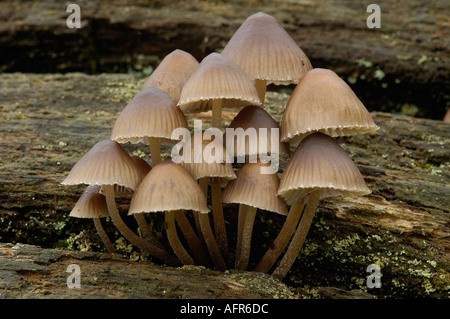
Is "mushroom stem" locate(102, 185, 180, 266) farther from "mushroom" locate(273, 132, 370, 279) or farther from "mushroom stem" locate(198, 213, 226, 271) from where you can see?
"mushroom" locate(273, 132, 370, 279)

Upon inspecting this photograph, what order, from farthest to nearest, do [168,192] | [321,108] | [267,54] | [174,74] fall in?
[174,74], [267,54], [321,108], [168,192]

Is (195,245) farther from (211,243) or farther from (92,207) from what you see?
(92,207)

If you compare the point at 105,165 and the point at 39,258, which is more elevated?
the point at 105,165

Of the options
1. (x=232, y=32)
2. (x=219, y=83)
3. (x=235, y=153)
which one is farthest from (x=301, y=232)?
(x=232, y=32)

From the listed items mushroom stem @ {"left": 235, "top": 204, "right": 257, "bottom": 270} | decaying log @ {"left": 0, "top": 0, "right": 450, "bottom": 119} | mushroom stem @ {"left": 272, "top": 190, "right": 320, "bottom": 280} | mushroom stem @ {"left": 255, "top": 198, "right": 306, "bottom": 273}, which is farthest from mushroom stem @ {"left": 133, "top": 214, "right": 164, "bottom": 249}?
decaying log @ {"left": 0, "top": 0, "right": 450, "bottom": 119}

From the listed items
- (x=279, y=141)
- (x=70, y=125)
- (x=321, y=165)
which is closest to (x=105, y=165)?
(x=279, y=141)

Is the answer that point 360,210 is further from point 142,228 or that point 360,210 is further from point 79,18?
point 79,18

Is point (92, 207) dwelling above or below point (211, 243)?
above

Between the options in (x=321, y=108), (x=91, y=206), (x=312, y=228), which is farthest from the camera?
(x=312, y=228)

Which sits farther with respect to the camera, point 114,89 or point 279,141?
point 114,89
